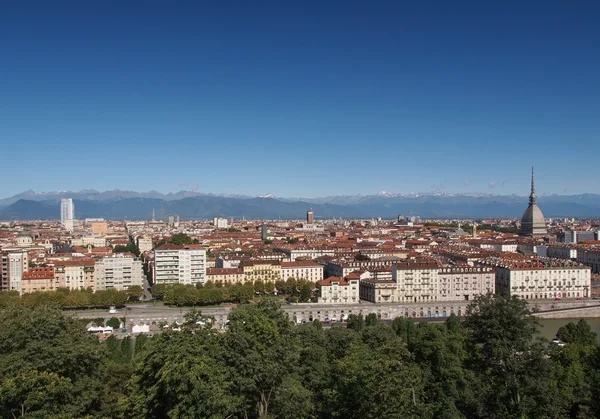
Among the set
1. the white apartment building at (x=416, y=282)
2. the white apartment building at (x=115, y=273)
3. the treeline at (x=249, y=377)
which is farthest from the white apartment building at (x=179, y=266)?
the treeline at (x=249, y=377)

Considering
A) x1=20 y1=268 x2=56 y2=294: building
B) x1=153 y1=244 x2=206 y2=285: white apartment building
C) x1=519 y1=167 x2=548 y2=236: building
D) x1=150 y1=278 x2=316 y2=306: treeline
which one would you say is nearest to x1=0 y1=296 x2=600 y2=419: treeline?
x1=150 y1=278 x2=316 y2=306: treeline

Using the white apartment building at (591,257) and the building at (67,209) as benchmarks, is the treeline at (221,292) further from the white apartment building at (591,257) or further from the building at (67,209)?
the building at (67,209)

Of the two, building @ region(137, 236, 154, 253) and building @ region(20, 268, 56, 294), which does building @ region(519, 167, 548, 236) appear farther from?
building @ region(20, 268, 56, 294)

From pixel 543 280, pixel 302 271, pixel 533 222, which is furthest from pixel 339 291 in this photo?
pixel 533 222

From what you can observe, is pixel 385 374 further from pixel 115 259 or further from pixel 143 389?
pixel 115 259

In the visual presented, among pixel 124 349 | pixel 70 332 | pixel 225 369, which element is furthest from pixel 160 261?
pixel 225 369

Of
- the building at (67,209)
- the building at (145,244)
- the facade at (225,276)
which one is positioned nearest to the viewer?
the facade at (225,276)
